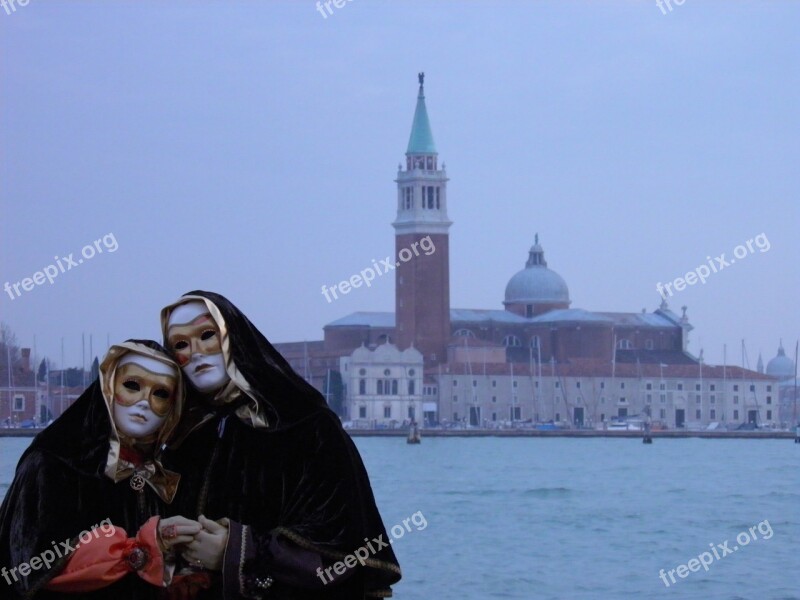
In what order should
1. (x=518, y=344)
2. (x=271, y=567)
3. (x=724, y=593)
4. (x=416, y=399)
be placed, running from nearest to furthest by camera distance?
(x=271, y=567)
(x=724, y=593)
(x=416, y=399)
(x=518, y=344)

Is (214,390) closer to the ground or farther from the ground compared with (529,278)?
closer to the ground

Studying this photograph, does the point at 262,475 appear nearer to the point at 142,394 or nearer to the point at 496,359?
the point at 142,394

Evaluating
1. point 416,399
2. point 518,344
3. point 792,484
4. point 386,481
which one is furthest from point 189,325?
point 518,344

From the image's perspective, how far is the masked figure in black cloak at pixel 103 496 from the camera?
235cm

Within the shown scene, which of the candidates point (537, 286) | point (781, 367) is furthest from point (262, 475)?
point (781, 367)

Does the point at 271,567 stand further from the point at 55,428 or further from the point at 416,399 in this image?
the point at 416,399

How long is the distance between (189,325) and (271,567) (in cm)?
33

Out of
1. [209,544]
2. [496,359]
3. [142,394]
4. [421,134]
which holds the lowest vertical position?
[209,544]

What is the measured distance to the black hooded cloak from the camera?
7.78ft

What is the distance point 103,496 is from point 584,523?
19305 millimetres

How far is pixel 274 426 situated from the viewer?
241cm

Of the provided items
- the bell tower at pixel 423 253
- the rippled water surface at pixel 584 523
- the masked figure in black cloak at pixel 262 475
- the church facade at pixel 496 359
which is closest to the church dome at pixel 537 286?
the church facade at pixel 496 359

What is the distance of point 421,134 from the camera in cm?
6744

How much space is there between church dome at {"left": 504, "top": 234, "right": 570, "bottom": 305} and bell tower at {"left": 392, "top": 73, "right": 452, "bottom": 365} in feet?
24.9
